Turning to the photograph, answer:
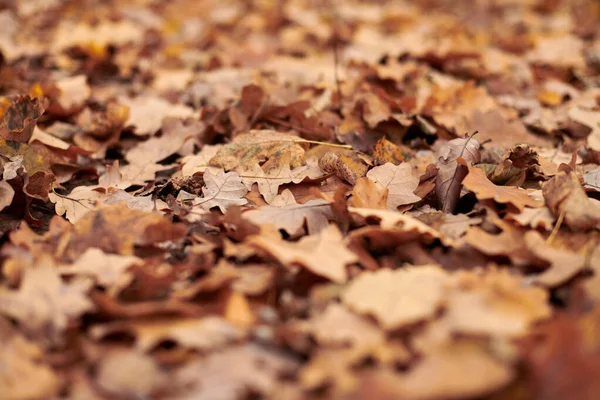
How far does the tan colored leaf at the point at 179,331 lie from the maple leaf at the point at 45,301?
0.23 feet

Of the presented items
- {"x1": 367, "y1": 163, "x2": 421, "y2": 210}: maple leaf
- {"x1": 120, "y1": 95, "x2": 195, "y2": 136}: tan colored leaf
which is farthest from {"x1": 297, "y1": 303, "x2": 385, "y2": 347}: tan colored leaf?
{"x1": 120, "y1": 95, "x2": 195, "y2": 136}: tan colored leaf

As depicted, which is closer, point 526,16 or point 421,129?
point 421,129

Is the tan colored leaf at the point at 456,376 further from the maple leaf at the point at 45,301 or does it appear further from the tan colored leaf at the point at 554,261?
the maple leaf at the point at 45,301

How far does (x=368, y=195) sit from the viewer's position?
1.49 metres

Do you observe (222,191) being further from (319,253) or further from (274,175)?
(319,253)

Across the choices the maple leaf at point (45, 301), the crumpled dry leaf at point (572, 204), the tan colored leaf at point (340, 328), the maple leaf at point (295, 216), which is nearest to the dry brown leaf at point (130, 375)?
the maple leaf at point (45, 301)

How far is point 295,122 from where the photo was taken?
2076 millimetres

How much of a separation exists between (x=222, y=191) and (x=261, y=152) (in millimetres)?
257

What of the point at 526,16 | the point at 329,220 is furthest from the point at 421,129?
the point at 526,16

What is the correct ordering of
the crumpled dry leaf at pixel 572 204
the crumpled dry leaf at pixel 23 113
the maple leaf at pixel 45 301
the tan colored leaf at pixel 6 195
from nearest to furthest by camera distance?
the maple leaf at pixel 45 301 → the crumpled dry leaf at pixel 572 204 → the tan colored leaf at pixel 6 195 → the crumpled dry leaf at pixel 23 113

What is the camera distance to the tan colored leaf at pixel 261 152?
5.87 ft

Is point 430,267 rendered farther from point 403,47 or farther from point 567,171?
point 403,47

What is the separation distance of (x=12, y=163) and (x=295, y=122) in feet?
3.25

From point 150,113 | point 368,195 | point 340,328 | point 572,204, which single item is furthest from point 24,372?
point 150,113
